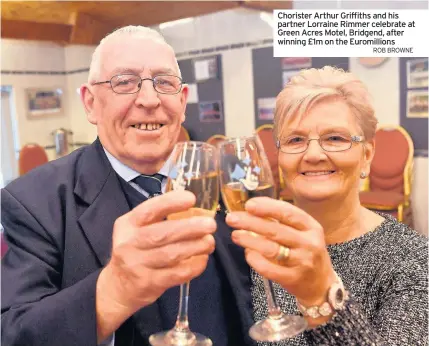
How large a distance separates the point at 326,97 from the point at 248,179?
11.8 inches

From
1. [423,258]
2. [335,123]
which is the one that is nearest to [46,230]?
[335,123]

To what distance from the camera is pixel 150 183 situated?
797 millimetres

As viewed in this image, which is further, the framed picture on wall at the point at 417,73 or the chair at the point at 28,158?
the framed picture on wall at the point at 417,73

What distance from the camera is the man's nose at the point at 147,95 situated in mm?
721

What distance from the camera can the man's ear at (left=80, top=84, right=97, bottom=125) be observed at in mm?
792

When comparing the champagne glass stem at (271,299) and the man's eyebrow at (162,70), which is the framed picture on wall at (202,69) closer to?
the man's eyebrow at (162,70)

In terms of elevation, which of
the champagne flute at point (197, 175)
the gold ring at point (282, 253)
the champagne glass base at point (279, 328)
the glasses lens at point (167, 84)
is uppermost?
the glasses lens at point (167, 84)

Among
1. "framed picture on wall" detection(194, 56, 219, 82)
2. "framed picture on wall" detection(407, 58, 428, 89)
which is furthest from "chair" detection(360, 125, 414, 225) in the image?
"framed picture on wall" detection(194, 56, 219, 82)

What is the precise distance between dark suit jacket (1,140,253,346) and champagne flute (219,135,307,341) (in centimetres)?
21

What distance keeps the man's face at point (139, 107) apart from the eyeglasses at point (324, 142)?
7.4 inches

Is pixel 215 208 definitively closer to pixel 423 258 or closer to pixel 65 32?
pixel 423 258

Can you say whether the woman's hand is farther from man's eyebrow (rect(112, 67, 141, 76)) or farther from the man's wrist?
man's eyebrow (rect(112, 67, 141, 76))

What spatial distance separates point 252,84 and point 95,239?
203 centimetres

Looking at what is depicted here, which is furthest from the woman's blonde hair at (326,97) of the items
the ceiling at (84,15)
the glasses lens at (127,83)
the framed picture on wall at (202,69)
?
the framed picture on wall at (202,69)
